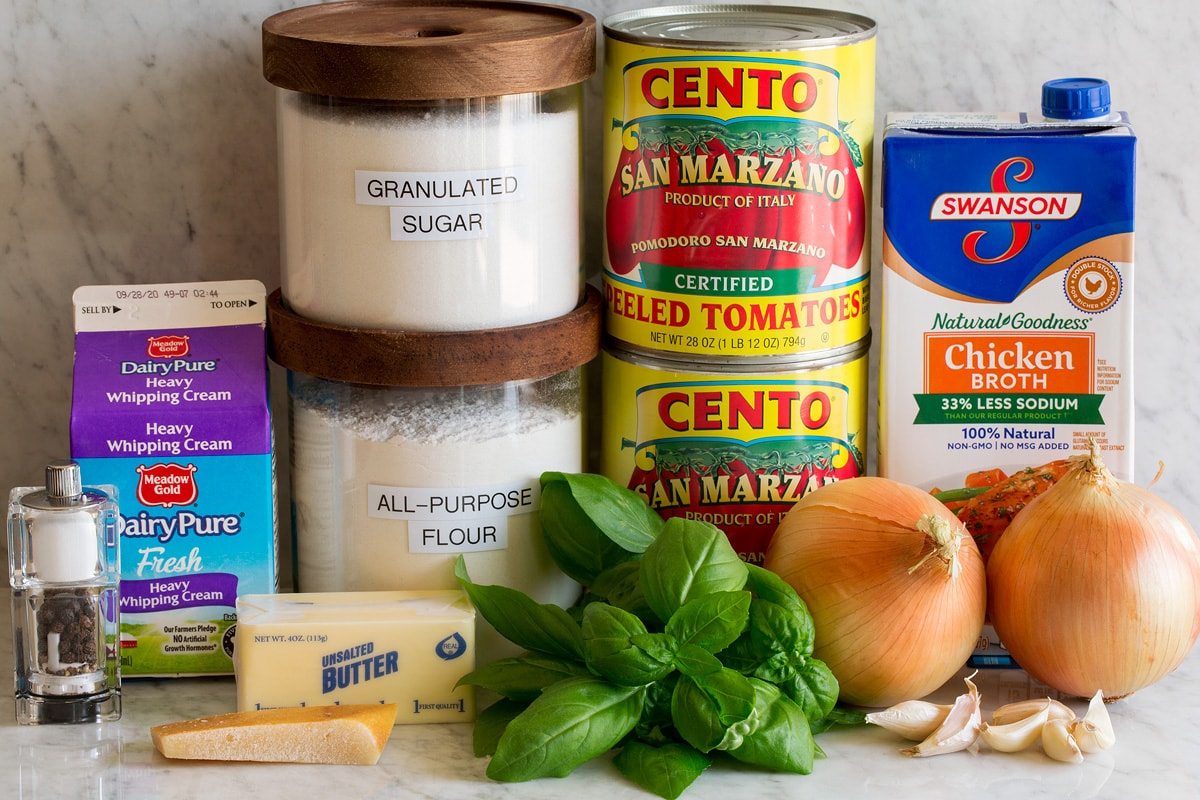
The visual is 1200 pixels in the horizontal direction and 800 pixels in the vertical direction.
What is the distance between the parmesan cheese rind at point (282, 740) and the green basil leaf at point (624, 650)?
0.55 feet

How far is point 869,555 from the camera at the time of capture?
0.96m

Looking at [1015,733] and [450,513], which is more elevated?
[450,513]

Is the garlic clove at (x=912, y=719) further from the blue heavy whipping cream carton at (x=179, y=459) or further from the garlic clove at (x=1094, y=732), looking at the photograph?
the blue heavy whipping cream carton at (x=179, y=459)

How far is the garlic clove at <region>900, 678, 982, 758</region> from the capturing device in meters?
0.94

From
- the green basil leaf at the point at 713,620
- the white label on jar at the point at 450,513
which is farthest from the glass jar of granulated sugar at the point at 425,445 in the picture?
the green basil leaf at the point at 713,620

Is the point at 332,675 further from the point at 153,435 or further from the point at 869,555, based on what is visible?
the point at 869,555

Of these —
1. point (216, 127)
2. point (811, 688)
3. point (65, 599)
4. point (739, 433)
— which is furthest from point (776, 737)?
point (216, 127)

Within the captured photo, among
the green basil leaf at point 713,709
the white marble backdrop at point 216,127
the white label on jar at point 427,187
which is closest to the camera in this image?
the green basil leaf at point 713,709

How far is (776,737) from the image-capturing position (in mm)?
898

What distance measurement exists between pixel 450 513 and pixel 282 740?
0.70 feet

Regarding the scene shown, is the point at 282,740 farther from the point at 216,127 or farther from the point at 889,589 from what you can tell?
the point at 216,127

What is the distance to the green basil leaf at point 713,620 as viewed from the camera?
896 millimetres

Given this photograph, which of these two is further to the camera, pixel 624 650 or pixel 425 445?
pixel 425 445

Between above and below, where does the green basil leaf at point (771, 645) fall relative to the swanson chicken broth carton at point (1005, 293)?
below
